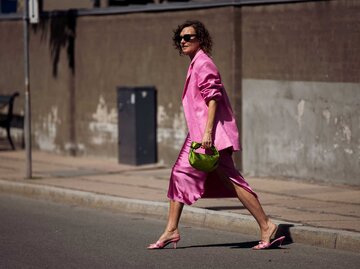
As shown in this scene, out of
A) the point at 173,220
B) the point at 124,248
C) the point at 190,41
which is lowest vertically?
the point at 124,248

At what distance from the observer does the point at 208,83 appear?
9523mm

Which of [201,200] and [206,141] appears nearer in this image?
[206,141]

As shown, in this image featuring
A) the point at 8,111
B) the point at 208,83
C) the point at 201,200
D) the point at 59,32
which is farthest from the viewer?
the point at 8,111

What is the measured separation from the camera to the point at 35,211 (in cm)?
1292

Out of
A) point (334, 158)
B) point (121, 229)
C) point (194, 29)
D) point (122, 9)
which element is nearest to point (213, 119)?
point (194, 29)

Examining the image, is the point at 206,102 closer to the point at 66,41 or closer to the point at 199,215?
the point at 199,215

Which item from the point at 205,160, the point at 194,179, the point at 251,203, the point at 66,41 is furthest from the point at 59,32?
the point at 205,160

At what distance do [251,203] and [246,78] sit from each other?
19.5ft

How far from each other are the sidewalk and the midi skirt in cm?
94

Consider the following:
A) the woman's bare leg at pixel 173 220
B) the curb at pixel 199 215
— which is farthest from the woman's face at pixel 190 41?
the curb at pixel 199 215

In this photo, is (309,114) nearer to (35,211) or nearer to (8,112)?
(35,211)

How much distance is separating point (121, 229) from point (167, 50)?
6096 mm

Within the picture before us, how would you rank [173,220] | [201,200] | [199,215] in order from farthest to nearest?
[201,200] → [199,215] → [173,220]

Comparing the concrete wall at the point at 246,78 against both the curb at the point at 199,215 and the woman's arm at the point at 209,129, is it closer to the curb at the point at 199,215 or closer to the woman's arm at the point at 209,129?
the curb at the point at 199,215
